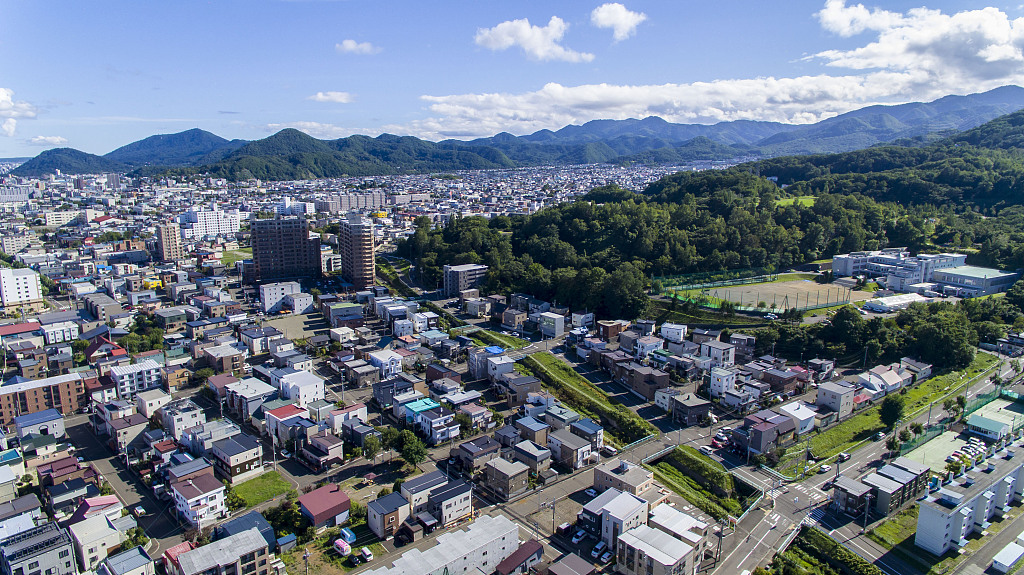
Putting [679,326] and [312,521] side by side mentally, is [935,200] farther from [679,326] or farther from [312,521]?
[312,521]

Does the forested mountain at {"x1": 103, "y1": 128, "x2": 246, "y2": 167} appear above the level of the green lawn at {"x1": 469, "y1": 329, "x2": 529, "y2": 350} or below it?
above

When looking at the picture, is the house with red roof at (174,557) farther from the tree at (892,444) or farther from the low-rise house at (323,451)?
the tree at (892,444)

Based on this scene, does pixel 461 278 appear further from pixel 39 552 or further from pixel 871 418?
pixel 39 552

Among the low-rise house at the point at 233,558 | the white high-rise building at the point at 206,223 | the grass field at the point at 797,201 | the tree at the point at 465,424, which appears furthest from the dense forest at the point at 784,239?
the white high-rise building at the point at 206,223

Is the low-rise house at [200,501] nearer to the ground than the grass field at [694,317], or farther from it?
nearer to the ground

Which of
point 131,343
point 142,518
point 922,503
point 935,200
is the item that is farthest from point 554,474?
point 935,200

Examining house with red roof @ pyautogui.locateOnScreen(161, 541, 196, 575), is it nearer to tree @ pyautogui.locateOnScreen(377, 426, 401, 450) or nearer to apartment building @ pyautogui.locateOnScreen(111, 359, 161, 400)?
tree @ pyautogui.locateOnScreen(377, 426, 401, 450)

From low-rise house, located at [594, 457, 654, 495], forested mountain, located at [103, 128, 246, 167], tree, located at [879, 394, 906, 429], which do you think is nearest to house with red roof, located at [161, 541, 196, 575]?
low-rise house, located at [594, 457, 654, 495]
